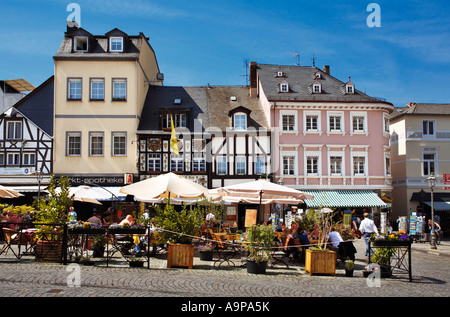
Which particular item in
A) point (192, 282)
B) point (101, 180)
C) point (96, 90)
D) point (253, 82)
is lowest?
Result: point (192, 282)

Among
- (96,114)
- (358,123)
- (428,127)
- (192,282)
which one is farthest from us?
(428,127)

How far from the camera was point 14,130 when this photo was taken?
2759cm

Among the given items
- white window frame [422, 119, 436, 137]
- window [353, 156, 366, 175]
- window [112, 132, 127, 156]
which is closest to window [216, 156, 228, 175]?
window [112, 132, 127, 156]

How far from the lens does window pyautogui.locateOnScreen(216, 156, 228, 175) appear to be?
28.1 meters

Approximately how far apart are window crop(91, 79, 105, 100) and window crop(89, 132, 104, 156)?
2.43 m

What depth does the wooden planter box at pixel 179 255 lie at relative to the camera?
35.8 feet

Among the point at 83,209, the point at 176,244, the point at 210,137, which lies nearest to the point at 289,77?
the point at 210,137

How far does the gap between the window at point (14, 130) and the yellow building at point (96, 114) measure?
2.21m

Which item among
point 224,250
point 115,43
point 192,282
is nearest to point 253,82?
point 115,43

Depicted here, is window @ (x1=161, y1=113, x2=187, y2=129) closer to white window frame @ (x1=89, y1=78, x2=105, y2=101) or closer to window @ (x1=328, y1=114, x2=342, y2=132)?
white window frame @ (x1=89, y1=78, x2=105, y2=101)

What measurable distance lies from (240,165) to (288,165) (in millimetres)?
3294

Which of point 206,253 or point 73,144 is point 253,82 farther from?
point 206,253

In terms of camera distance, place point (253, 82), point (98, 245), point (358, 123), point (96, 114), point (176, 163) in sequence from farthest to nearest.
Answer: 1. point (253, 82)
2. point (358, 123)
3. point (96, 114)
4. point (176, 163)
5. point (98, 245)

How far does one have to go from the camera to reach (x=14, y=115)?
2756cm
